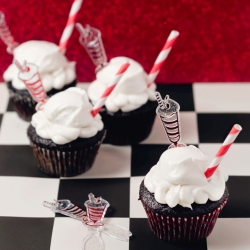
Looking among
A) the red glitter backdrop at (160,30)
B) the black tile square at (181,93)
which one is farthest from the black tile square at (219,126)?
the red glitter backdrop at (160,30)

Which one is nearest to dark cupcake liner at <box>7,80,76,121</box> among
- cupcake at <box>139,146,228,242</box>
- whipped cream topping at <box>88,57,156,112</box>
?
whipped cream topping at <box>88,57,156,112</box>

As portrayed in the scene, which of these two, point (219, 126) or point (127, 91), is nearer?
point (127, 91)

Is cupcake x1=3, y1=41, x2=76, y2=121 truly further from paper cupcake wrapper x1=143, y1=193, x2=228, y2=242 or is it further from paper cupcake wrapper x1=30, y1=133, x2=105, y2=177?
paper cupcake wrapper x1=143, y1=193, x2=228, y2=242

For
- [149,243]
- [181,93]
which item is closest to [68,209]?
[149,243]

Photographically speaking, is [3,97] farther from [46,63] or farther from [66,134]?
[66,134]

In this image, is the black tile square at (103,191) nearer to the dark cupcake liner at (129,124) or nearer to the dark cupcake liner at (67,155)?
the dark cupcake liner at (67,155)
